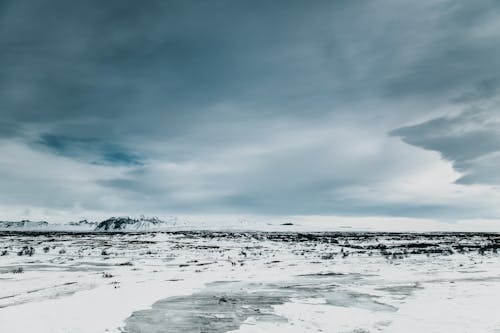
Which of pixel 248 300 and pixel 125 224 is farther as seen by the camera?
pixel 125 224

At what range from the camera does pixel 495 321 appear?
28.8 ft

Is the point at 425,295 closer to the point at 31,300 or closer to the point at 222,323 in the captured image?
the point at 222,323

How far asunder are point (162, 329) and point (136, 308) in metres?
2.31

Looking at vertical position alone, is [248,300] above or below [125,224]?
below

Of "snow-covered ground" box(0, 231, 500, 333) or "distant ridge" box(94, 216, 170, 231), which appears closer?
"snow-covered ground" box(0, 231, 500, 333)

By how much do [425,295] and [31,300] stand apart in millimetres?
11846

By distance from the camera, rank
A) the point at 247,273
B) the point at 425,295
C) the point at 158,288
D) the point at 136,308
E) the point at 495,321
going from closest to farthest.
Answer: the point at 495,321 → the point at 136,308 → the point at 425,295 → the point at 158,288 → the point at 247,273

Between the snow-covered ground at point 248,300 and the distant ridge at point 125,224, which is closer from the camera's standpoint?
the snow-covered ground at point 248,300

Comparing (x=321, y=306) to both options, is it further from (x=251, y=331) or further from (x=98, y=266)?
(x=98, y=266)

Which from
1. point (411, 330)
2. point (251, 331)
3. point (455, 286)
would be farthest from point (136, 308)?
point (455, 286)

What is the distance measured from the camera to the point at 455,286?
14.0 metres

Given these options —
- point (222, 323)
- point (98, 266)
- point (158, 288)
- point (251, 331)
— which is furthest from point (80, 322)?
point (98, 266)

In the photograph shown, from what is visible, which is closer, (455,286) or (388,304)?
(388,304)

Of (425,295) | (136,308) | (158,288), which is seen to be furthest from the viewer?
(158,288)
